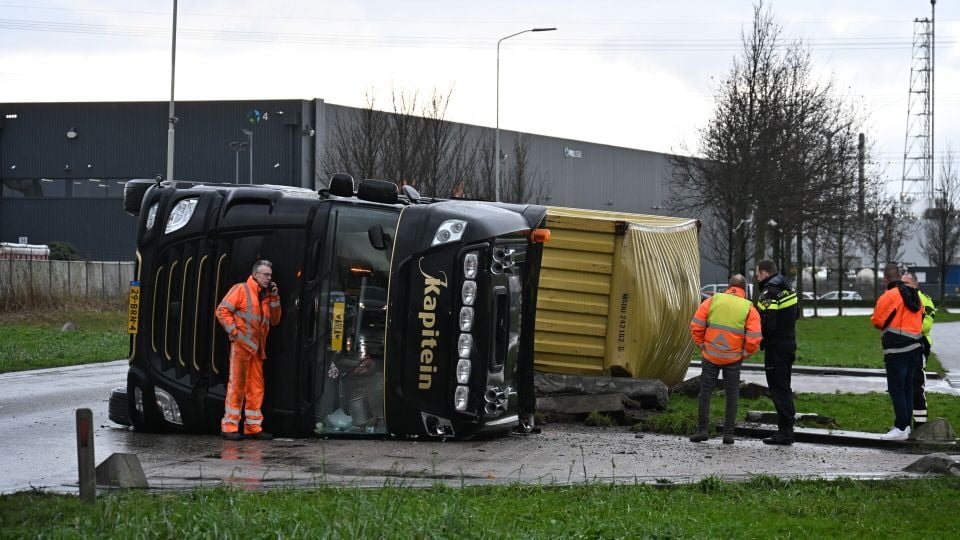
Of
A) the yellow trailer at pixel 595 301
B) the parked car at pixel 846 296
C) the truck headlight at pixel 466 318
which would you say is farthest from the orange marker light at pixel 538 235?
the parked car at pixel 846 296

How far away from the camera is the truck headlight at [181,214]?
12.5 meters

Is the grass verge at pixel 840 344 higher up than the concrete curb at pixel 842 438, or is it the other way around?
the concrete curb at pixel 842 438

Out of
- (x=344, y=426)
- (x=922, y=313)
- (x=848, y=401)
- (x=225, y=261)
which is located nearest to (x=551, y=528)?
(x=344, y=426)

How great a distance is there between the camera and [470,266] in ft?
39.3

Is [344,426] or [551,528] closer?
[551,528]

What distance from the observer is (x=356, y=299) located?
1207 centimetres

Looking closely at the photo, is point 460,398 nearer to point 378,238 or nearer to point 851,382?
point 378,238

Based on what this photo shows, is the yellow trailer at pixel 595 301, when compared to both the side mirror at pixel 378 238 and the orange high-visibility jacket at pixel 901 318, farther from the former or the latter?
the side mirror at pixel 378 238

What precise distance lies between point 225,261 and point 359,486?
4033 millimetres

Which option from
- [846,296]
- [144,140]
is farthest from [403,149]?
[846,296]

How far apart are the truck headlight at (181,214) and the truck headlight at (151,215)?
0.20 meters

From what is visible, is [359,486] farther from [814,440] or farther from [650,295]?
[650,295]

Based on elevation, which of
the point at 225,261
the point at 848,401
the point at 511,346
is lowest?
the point at 848,401

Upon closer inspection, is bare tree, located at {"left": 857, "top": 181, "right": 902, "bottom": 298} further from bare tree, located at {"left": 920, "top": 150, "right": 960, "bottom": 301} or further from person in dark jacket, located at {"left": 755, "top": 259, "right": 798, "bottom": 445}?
person in dark jacket, located at {"left": 755, "top": 259, "right": 798, "bottom": 445}
